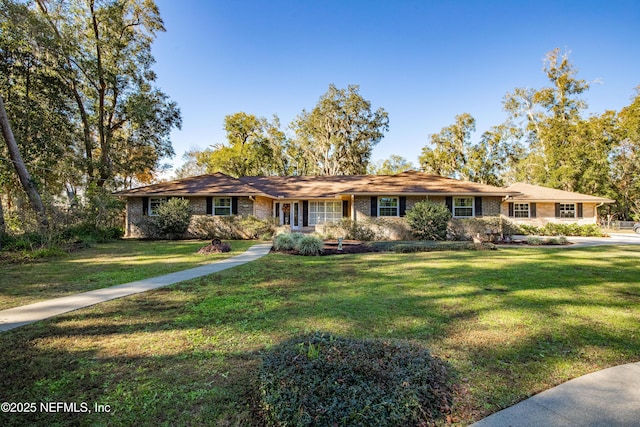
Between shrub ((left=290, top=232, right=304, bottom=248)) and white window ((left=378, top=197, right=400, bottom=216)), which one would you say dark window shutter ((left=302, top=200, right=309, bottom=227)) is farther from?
shrub ((left=290, top=232, right=304, bottom=248))

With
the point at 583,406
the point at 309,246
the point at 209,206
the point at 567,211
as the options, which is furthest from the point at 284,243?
the point at 567,211

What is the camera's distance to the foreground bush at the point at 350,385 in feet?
6.21

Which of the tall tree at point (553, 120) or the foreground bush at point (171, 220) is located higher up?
the tall tree at point (553, 120)

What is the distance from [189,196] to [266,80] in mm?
9052

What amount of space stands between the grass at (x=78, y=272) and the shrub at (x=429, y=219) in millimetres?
9396

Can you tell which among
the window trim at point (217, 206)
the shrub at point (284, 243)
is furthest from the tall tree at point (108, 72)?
the shrub at point (284, 243)

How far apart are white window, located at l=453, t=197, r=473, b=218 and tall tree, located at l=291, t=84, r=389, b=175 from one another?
61.5 feet

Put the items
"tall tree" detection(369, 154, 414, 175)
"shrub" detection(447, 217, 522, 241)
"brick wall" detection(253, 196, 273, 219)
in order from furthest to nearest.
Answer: "tall tree" detection(369, 154, 414, 175) → "brick wall" detection(253, 196, 273, 219) → "shrub" detection(447, 217, 522, 241)

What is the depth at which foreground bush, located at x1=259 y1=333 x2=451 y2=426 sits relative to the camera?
189 cm

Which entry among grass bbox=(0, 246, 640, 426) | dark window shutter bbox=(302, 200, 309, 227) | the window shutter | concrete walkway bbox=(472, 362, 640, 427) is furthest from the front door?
A: concrete walkway bbox=(472, 362, 640, 427)

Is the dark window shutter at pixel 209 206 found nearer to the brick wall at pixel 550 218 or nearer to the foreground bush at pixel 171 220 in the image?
the foreground bush at pixel 171 220

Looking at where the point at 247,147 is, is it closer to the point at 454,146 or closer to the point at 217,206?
the point at 217,206

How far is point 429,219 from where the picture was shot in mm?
15008

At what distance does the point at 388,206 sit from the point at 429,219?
2395mm
